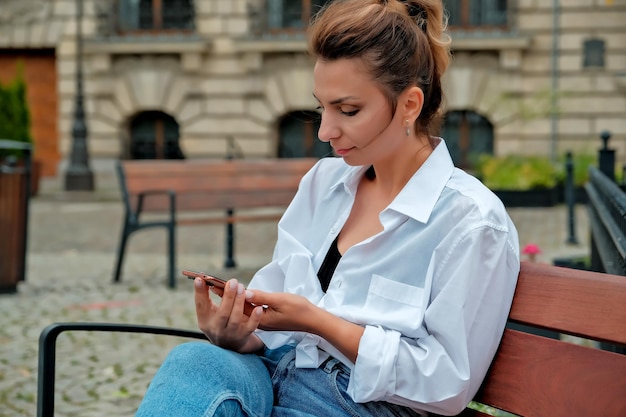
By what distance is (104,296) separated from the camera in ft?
24.3

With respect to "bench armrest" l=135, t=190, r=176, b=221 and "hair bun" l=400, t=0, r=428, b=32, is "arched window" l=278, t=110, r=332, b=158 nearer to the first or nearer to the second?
"bench armrest" l=135, t=190, r=176, b=221

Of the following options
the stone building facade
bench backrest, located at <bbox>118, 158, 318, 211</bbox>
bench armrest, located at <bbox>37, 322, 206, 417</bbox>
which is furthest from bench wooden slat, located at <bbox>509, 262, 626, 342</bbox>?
the stone building facade

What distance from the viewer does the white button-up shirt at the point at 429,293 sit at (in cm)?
201

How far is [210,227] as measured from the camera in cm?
1263

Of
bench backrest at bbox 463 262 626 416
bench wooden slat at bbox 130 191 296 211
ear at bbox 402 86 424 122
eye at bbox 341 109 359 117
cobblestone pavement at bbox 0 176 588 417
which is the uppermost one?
ear at bbox 402 86 424 122

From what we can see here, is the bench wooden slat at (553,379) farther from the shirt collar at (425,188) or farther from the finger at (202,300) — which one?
the finger at (202,300)

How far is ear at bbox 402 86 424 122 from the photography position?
2205mm

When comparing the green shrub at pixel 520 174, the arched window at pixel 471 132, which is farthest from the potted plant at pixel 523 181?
the arched window at pixel 471 132

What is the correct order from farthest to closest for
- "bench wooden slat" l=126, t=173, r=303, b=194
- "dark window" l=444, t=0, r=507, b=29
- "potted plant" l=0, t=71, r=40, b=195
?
"dark window" l=444, t=0, r=507, b=29, "potted plant" l=0, t=71, r=40, b=195, "bench wooden slat" l=126, t=173, r=303, b=194

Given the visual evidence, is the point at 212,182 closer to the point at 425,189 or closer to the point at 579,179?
the point at 425,189

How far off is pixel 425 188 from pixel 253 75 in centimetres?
1775

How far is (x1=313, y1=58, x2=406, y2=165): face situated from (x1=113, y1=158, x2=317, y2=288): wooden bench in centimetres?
563

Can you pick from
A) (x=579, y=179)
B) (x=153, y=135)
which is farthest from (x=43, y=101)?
(x=579, y=179)

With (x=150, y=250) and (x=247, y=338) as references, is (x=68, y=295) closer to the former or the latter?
(x=150, y=250)
